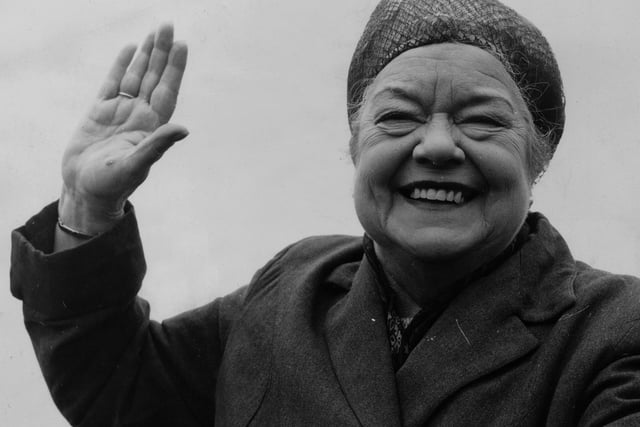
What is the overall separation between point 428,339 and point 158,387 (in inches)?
41.4

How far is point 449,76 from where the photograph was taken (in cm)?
306

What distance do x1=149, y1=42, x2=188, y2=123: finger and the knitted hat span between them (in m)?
0.62

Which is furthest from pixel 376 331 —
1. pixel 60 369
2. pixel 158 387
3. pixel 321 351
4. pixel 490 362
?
pixel 60 369

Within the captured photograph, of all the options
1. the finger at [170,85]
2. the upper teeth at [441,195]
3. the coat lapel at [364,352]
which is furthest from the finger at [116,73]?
the upper teeth at [441,195]

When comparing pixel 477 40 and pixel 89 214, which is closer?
pixel 477 40

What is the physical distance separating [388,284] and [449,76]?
0.72m

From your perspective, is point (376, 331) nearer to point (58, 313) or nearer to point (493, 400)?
point (493, 400)

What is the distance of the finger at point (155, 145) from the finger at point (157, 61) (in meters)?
0.33

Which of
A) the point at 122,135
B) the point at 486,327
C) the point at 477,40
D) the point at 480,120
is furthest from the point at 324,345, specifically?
the point at 477,40

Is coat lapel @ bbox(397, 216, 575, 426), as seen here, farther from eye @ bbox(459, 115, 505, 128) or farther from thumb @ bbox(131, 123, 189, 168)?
thumb @ bbox(131, 123, 189, 168)

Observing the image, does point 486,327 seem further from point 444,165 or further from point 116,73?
point 116,73

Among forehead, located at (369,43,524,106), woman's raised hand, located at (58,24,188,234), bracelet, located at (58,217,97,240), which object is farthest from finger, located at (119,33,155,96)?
forehead, located at (369,43,524,106)

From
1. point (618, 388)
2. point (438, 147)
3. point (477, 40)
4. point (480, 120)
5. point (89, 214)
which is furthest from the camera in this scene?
point (89, 214)

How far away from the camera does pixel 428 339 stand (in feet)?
9.87
